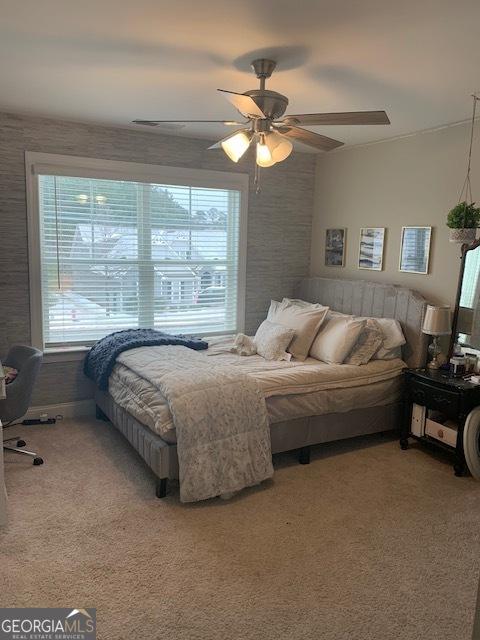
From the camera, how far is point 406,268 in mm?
4258

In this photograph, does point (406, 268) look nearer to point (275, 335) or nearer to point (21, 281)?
point (275, 335)

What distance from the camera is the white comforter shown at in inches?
112

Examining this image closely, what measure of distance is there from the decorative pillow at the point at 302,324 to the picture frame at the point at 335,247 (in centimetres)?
80

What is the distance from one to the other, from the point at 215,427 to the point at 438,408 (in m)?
1.70

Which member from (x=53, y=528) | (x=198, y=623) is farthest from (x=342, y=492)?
(x=53, y=528)

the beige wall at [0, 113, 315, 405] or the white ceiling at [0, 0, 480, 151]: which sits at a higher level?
the white ceiling at [0, 0, 480, 151]

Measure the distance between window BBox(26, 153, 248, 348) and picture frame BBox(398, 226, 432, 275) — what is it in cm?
160

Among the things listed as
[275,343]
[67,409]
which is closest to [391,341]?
[275,343]

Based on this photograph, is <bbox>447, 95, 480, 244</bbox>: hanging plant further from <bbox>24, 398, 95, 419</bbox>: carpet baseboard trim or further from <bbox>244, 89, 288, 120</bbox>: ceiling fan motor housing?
<bbox>24, 398, 95, 419</bbox>: carpet baseboard trim

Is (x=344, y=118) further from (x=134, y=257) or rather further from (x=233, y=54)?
(x=134, y=257)

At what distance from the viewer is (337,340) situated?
395 centimetres

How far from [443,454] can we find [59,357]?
325cm

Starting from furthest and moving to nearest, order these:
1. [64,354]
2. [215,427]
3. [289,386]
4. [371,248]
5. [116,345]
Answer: [371,248] → [64,354] → [116,345] → [289,386] → [215,427]

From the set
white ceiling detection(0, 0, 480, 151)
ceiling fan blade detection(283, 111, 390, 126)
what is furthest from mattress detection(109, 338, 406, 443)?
white ceiling detection(0, 0, 480, 151)
